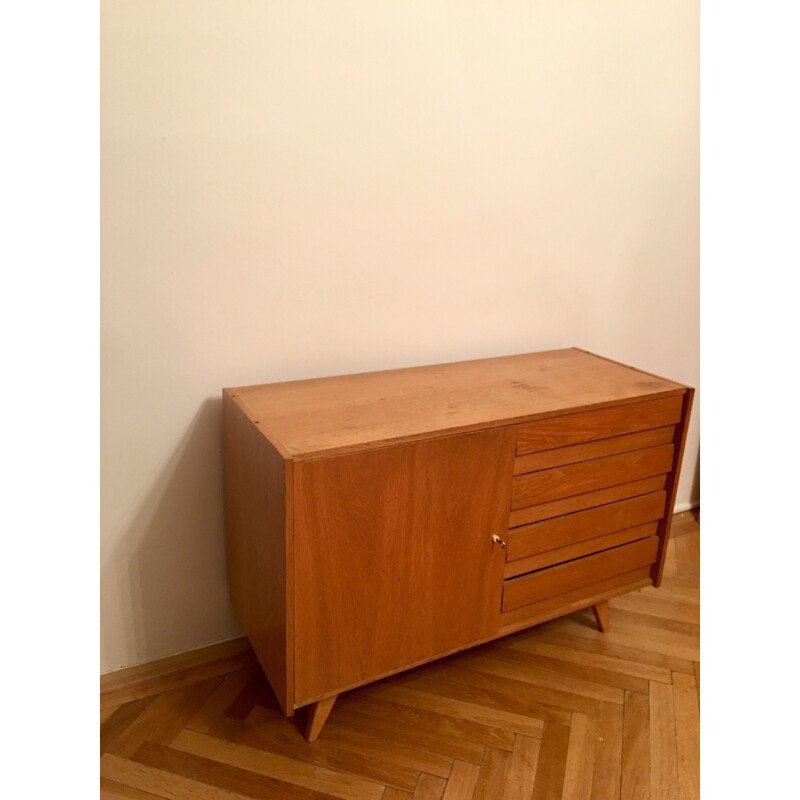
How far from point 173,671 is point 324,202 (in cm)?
125

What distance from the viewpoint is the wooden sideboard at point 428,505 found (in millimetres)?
1458

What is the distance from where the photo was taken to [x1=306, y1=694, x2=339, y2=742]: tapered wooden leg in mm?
1641

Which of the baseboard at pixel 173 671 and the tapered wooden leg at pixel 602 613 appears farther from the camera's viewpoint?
the tapered wooden leg at pixel 602 613

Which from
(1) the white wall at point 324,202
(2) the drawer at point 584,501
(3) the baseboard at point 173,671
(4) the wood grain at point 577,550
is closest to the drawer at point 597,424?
(2) the drawer at point 584,501

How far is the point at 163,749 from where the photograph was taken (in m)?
1.62

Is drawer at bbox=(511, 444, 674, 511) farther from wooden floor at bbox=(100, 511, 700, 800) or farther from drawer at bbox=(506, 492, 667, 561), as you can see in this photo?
wooden floor at bbox=(100, 511, 700, 800)

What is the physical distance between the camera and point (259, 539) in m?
1.58

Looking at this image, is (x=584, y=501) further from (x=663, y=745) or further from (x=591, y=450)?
(x=663, y=745)

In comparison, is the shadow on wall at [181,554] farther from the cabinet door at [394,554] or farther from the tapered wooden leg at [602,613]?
the tapered wooden leg at [602,613]

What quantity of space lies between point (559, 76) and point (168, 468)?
1489 millimetres

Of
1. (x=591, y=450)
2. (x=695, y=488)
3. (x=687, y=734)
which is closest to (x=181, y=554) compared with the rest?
(x=591, y=450)

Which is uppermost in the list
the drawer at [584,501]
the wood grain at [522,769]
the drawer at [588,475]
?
the drawer at [588,475]

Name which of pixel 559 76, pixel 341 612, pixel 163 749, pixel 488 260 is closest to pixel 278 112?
pixel 488 260

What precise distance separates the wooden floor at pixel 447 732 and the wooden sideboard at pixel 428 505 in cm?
14
